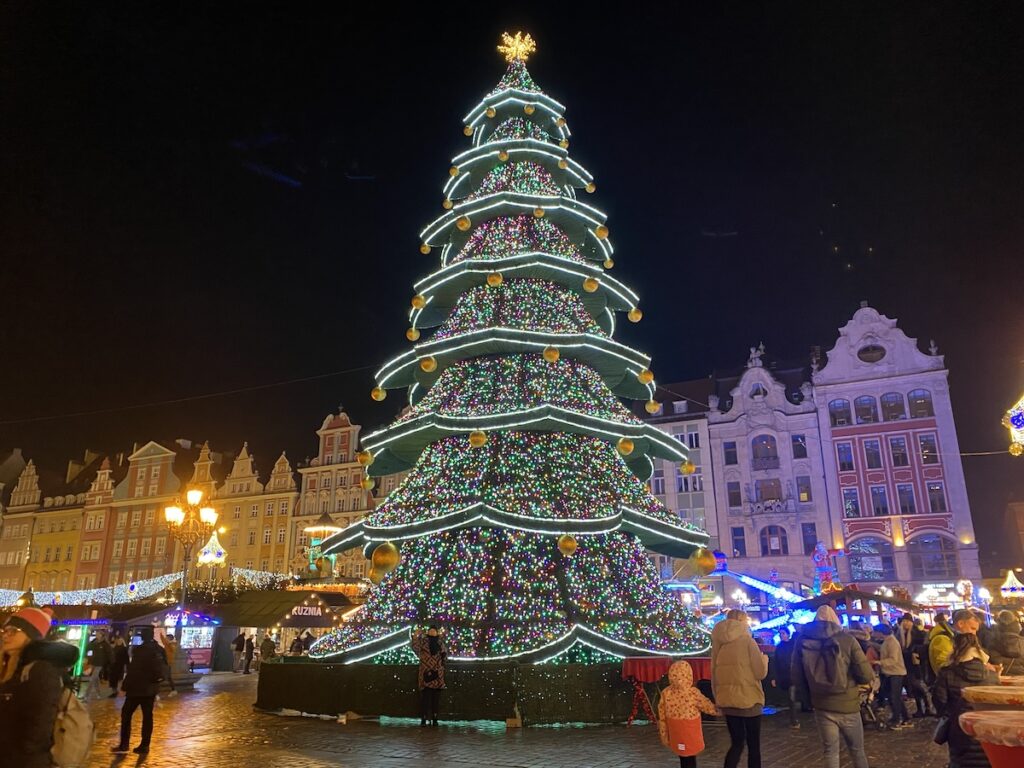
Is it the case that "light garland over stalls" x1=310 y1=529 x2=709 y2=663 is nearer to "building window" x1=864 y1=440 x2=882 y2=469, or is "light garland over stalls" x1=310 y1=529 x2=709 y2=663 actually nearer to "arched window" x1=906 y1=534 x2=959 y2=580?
"arched window" x1=906 y1=534 x2=959 y2=580

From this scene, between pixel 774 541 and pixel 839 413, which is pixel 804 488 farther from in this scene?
pixel 839 413

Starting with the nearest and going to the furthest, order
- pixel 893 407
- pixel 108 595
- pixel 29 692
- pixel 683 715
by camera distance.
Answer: pixel 29 692
pixel 683 715
pixel 893 407
pixel 108 595

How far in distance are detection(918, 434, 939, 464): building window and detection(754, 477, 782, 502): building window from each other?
294 inches

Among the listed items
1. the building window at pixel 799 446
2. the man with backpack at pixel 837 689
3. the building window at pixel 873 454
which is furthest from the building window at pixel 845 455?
the man with backpack at pixel 837 689

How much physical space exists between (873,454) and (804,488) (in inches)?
160

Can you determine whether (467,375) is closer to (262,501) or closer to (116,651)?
(116,651)

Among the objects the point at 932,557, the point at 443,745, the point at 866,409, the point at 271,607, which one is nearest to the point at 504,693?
the point at 443,745

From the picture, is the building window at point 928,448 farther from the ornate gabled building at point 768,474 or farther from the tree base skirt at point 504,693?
the tree base skirt at point 504,693

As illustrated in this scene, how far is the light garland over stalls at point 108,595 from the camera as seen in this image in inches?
1518

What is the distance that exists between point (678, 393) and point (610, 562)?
35090 millimetres

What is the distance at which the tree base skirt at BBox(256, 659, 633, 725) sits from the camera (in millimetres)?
10492

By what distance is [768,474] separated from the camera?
41.9 meters

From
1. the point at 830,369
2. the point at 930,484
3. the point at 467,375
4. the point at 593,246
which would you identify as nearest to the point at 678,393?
the point at 830,369

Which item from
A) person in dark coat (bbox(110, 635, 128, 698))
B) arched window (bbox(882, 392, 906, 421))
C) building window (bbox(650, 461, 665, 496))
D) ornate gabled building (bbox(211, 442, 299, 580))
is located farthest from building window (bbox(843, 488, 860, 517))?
ornate gabled building (bbox(211, 442, 299, 580))
